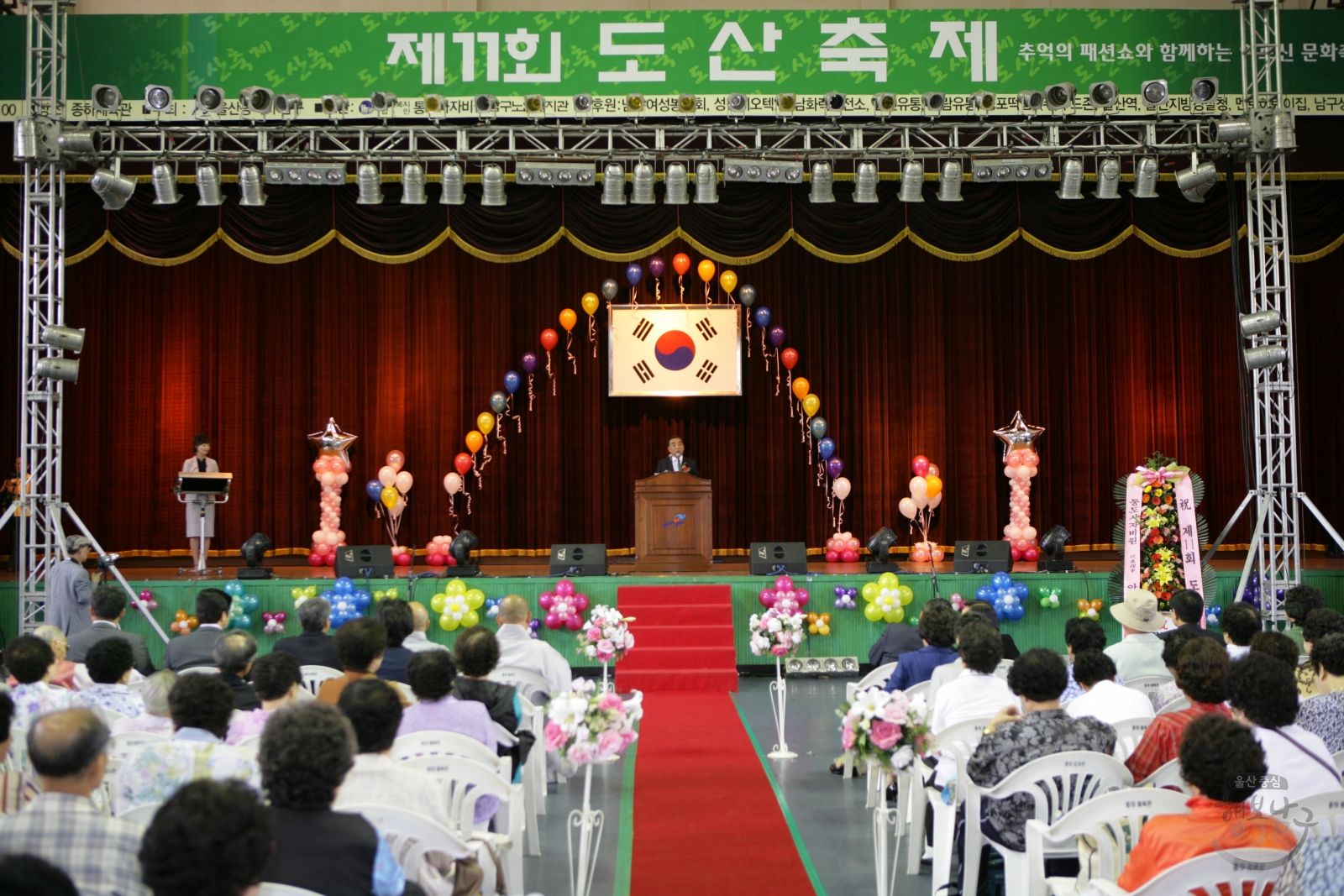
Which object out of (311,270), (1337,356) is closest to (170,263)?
(311,270)

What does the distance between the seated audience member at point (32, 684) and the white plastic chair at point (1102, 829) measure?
10.1 feet

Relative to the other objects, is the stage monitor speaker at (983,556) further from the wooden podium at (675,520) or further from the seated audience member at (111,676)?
the seated audience member at (111,676)

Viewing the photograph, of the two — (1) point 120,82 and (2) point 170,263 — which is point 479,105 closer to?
(1) point 120,82

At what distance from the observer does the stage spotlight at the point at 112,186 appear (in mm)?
9609

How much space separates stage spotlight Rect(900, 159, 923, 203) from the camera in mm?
10164

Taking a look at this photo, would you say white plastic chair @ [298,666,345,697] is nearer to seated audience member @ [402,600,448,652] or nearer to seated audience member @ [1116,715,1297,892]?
seated audience member @ [402,600,448,652]

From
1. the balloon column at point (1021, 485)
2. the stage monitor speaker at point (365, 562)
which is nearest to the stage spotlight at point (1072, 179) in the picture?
the balloon column at point (1021, 485)

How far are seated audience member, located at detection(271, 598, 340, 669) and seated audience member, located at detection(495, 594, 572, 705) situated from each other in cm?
82

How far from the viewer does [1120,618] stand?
5727 millimetres

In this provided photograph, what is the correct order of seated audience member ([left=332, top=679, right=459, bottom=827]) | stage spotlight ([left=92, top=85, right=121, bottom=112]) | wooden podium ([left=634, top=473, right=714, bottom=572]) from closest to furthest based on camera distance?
seated audience member ([left=332, top=679, right=459, bottom=827])
stage spotlight ([left=92, top=85, right=121, bottom=112])
wooden podium ([left=634, top=473, right=714, bottom=572])

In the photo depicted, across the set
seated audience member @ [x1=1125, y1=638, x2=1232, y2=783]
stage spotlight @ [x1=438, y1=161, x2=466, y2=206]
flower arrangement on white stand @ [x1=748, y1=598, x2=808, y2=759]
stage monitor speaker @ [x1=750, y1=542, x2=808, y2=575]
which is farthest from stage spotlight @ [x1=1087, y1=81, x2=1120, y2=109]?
seated audience member @ [x1=1125, y1=638, x2=1232, y2=783]

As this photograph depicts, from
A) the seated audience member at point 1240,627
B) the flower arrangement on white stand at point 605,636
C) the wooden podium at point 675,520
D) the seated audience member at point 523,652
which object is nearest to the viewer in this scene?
the seated audience member at point 1240,627

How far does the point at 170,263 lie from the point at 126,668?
9176 mm

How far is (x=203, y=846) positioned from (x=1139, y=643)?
4.68 metres
